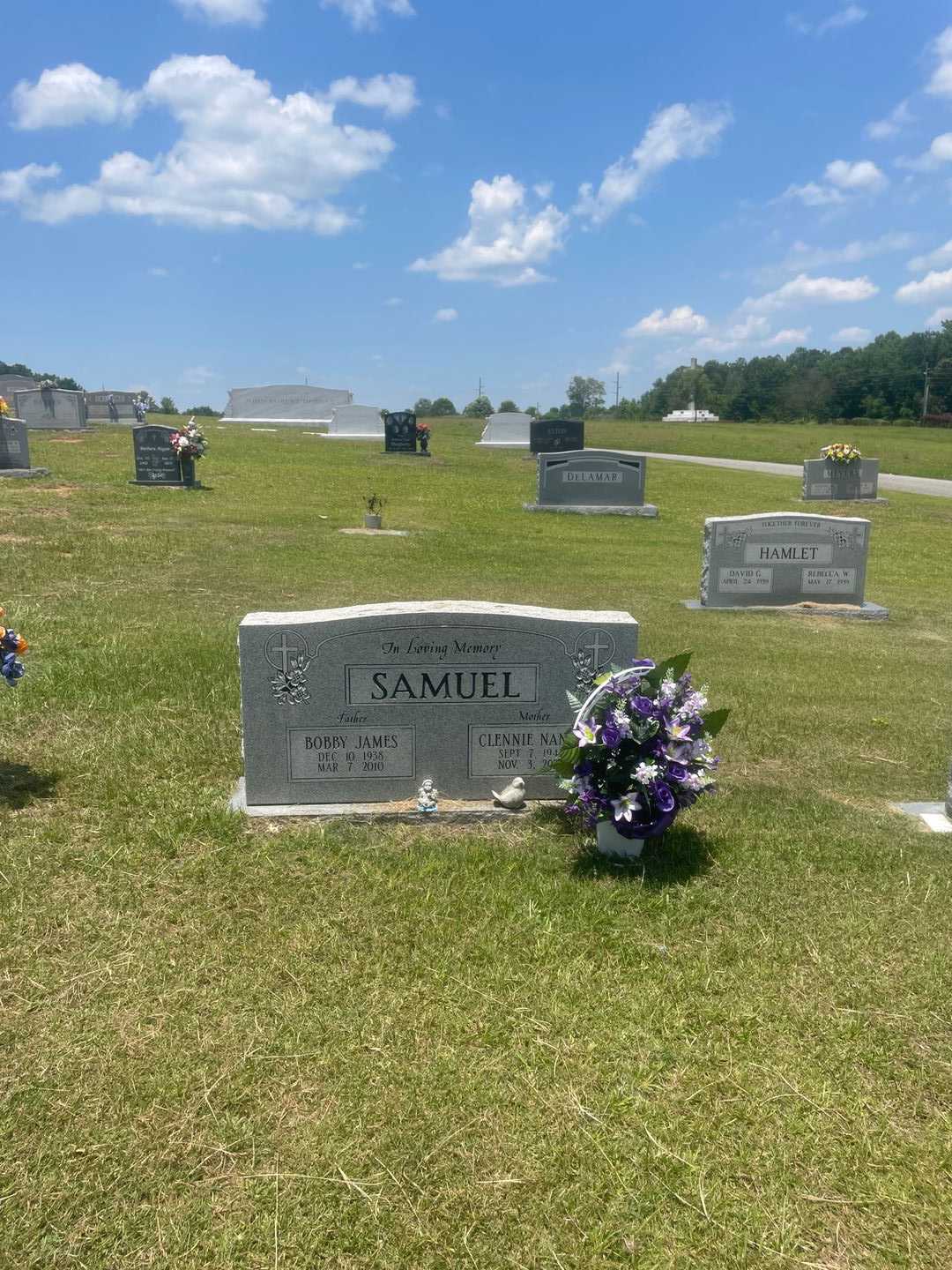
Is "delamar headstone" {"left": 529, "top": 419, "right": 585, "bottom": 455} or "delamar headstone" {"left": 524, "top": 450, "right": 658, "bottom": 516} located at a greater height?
"delamar headstone" {"left": 529, "top": 419, "right": 585, "bottom": 455}

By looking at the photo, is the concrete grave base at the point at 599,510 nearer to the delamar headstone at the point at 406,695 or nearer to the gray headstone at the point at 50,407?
the delamar headstone at the point at 406,695

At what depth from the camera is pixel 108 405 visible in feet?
126

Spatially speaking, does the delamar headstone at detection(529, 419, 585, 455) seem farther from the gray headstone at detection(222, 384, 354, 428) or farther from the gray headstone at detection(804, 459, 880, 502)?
the gray headstone at detection(222, 384, 354, 428)

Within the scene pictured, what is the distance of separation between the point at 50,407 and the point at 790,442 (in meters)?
37.0

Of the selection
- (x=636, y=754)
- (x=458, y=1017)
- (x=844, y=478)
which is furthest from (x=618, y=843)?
(x=844, y=478)

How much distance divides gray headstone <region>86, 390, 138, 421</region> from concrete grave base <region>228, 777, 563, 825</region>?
122ft

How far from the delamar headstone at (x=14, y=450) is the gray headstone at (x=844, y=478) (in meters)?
17.5

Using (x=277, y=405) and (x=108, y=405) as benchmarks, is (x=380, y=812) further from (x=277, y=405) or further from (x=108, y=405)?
(x=277, y=405)

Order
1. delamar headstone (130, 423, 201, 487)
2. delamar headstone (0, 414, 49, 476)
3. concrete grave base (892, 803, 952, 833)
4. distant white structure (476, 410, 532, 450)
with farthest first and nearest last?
distant white structure (476, 410, 532, 450)
delamar headstone (130, 423, 201, 487)
delamar headstone (0, 414, 49, 476)
concrete grave base (892, 803, 952, 833)

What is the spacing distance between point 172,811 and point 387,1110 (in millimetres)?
2310

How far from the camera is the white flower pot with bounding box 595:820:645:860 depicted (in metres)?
4.38

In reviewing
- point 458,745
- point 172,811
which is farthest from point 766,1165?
point 172,811

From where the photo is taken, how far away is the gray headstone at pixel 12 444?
1859 cm

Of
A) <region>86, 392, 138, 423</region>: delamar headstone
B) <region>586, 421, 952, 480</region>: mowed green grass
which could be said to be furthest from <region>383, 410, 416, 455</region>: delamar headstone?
<region>586, 421, 952, 480</region>: mowed green grass
